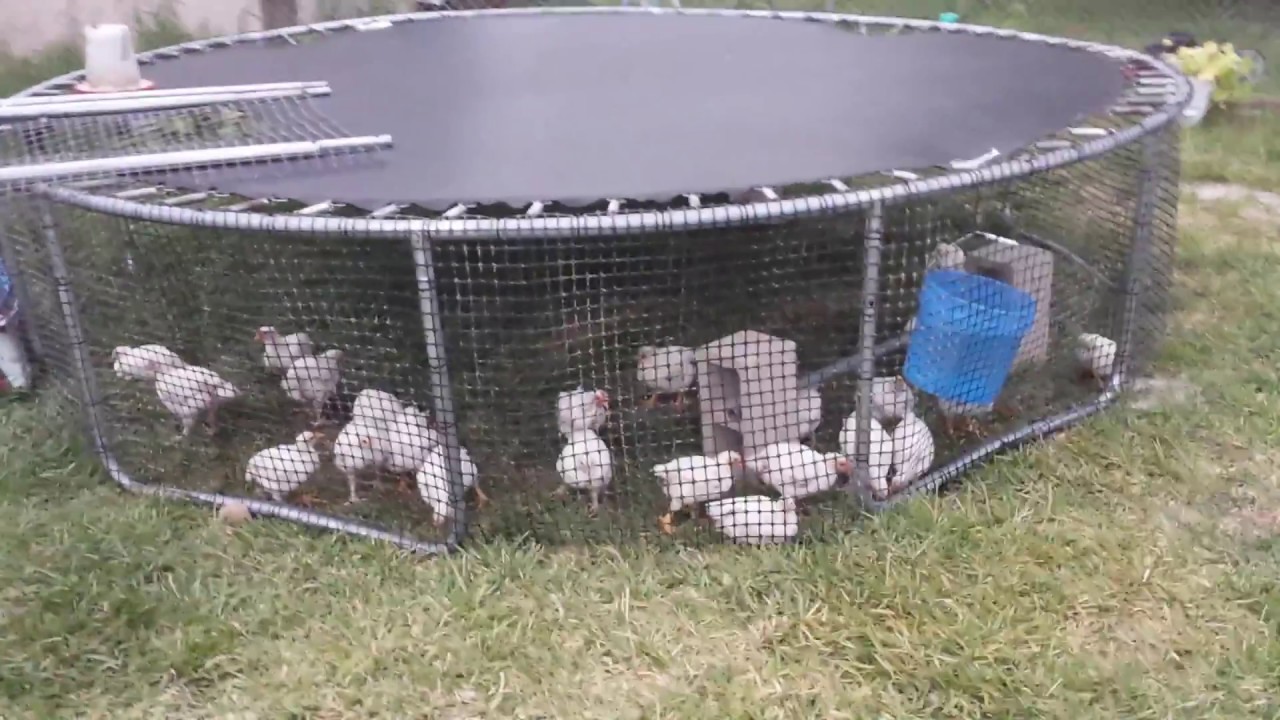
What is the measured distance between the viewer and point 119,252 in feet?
8.49

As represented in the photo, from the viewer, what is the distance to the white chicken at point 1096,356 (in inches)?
86.7

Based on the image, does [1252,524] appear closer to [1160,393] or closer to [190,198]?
[1160,393]

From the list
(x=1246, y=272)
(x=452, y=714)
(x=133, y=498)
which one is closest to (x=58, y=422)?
(x=133, y=498)

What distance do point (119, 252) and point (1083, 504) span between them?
2.23 meters

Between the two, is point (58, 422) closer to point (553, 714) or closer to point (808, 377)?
point (553, 714)

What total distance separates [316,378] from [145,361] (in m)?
0.36

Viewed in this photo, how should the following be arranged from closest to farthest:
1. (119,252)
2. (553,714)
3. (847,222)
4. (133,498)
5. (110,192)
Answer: (553,714) → (110,192) → (133,498) → (119,252) → (847,222)

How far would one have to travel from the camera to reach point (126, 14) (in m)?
4.77

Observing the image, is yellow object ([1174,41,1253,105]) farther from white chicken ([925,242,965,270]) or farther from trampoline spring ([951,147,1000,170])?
trampoline spring ([951,147,1000,170])

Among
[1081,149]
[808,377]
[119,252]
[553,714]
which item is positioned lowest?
[553,714]

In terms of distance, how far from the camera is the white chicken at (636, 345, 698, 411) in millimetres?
2082

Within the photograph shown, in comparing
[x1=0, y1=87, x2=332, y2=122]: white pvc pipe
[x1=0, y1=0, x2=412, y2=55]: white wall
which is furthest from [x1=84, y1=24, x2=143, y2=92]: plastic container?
[x1=0, y1=0, x2=412, y2=55]: white wall

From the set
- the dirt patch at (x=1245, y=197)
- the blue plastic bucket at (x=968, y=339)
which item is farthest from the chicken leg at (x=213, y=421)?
the dirt patch at (x=1245, y=197)

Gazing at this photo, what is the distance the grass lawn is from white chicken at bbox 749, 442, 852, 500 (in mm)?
104
